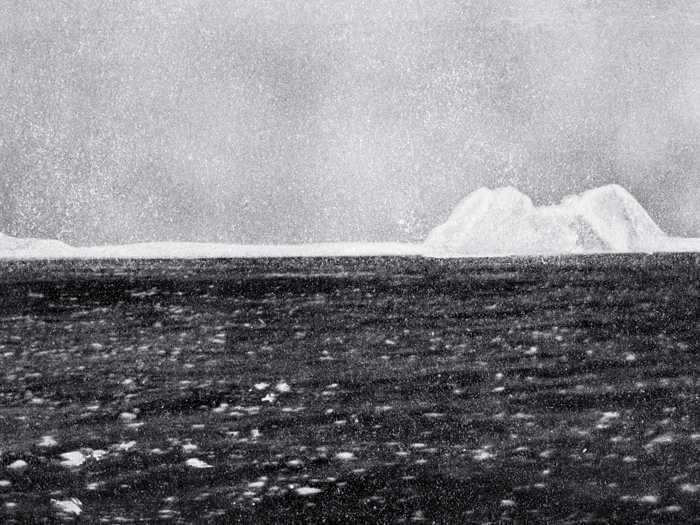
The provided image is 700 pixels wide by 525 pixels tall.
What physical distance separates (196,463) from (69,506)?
2849 millimetres

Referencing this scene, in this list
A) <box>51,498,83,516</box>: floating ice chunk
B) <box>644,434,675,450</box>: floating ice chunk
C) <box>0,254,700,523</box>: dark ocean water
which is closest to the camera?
<box>51,498,83,516</box>: floating ice chunk

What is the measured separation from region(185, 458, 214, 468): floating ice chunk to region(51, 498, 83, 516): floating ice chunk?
241cm

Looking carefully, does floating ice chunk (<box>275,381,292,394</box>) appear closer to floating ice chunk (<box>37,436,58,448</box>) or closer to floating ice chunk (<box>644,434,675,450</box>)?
floating ice chunk (<box>37,436,58,448</box>)

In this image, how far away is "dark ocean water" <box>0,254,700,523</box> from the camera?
43.2 ft

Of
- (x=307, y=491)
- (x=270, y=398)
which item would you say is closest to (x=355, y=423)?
(x=270, y=398)

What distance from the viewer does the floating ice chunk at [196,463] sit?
15.3 metres

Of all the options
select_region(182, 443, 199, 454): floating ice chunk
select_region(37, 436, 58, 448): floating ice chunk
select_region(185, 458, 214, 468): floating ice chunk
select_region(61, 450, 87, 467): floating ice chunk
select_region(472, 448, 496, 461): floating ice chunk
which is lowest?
select_region(37, 436, 58, 448): floating ice chunk

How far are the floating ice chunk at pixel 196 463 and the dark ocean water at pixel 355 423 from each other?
0.06 feet

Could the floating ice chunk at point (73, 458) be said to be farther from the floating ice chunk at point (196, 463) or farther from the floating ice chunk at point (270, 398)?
the floating ice chunk at point (270, 398)

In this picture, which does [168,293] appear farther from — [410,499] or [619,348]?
[410,499]

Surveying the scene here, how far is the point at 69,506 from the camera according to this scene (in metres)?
13.0

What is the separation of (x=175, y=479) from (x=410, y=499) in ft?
12.6

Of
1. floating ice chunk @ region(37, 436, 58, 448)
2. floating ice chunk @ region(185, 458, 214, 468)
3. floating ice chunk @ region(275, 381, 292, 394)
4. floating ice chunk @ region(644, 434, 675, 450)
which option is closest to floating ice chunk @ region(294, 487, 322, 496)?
floating ice chunk @ region(185, 458, 214, 468)

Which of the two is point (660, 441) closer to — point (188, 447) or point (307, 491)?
point (307, 491)
